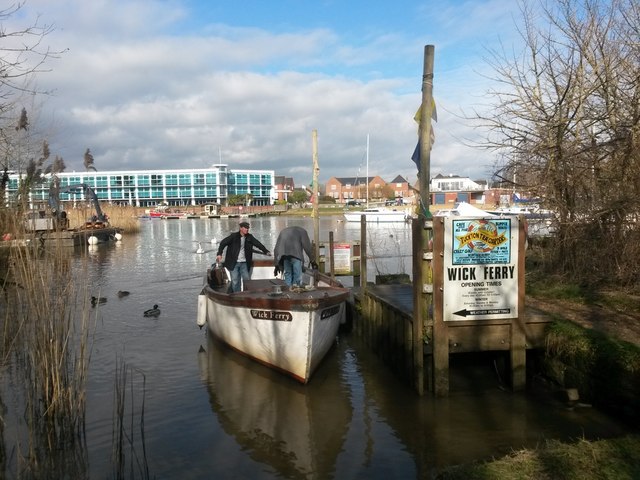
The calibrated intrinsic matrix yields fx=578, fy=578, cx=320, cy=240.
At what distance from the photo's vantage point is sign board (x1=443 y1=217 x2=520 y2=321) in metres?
8.12

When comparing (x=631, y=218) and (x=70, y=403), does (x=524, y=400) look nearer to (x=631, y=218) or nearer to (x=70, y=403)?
(x=631, y=218)

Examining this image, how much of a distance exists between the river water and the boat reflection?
17 millimetres

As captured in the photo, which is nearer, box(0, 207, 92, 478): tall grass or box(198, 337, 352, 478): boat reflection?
box(0, 207, 92, 478): tall grass

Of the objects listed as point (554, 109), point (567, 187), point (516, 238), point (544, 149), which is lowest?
point (516, 238)

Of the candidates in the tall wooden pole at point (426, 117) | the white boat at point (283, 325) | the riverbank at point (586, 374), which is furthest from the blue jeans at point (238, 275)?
the riverbank at point (586, 374)

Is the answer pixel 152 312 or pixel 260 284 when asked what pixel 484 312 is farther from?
pixel 152 312

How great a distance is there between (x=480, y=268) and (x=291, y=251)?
4.08 metres

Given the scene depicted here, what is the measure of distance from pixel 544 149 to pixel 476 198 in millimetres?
83395

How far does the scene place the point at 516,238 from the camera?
27.1 feet

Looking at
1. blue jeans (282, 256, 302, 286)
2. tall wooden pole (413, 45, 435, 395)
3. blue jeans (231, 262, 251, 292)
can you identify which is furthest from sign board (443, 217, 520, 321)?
blue jeans (231, 262, 251, 292)

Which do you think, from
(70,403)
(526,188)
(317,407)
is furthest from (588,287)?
(70,403)

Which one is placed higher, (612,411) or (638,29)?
(638,29)

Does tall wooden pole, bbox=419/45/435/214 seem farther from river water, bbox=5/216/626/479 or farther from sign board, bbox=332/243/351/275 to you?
sign board, bbox=332/243/351/275

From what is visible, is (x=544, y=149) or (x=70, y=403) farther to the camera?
(x=544, y=149)
